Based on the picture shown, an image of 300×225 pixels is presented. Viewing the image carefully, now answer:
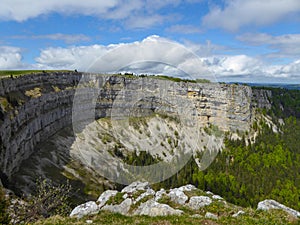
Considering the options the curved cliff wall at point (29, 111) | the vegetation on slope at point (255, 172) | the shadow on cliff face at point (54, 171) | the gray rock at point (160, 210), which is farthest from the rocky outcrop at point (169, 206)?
the vegetation on slope at point (255, 172)

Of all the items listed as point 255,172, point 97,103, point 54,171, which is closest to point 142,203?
point 54,171

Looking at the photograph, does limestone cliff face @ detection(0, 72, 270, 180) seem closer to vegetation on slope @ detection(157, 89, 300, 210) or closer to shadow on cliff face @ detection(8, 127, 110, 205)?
shadow on cliff face @ detection(8, 127, 110, 205)

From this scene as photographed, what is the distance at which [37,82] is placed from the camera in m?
81.9

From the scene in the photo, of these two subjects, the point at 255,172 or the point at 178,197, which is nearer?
the point at 178,197

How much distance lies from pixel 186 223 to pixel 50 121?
245ft

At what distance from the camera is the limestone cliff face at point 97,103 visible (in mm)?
56500

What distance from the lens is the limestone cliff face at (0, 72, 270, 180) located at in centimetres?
5650

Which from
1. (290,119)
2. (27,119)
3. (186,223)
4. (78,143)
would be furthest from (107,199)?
(290,119)

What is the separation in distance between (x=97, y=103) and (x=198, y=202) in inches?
3621

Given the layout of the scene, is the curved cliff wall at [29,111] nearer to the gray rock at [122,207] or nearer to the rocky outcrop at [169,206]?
the rocky outcrop at [169,206]

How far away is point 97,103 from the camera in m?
116

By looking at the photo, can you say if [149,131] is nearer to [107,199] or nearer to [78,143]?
[78,143]

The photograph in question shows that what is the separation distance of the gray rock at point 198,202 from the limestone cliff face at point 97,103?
35.4 metres

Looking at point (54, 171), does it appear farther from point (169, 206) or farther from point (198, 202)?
point (198, 202)
